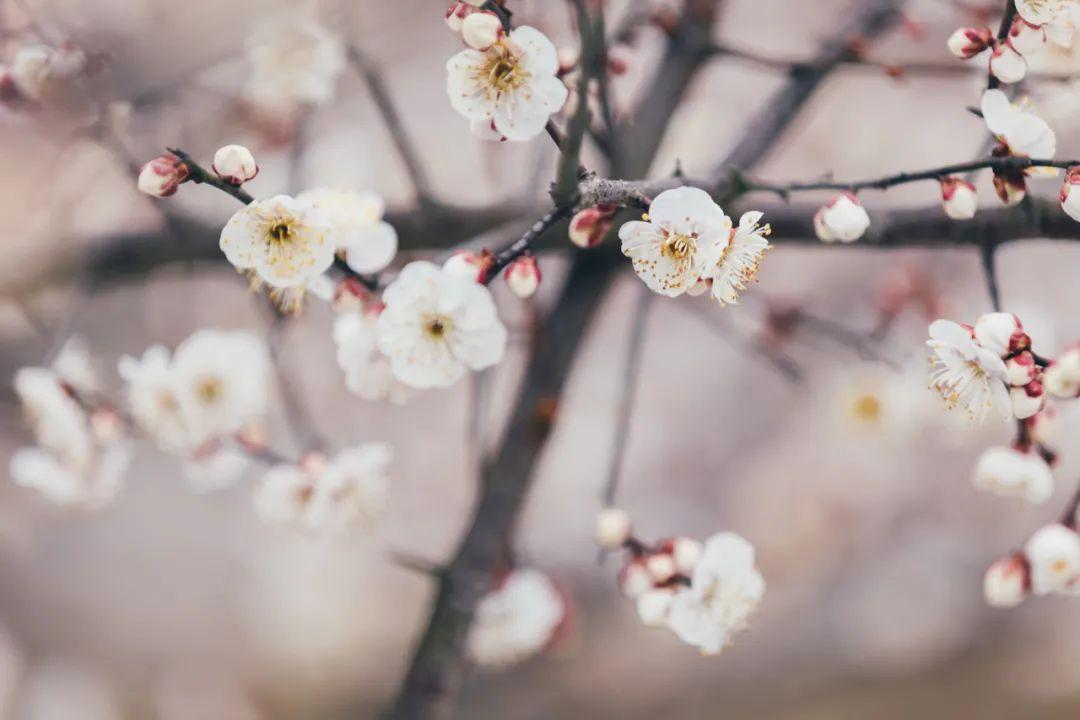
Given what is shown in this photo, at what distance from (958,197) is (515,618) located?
76 centimetres

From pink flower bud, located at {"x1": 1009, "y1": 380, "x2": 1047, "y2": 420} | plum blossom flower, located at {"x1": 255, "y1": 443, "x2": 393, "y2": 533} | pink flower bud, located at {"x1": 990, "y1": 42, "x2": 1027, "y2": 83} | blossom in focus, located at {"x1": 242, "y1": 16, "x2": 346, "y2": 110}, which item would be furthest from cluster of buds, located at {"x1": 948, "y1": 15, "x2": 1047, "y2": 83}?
blossom in focus, located at {"x1": 242, "y1": 16, "x2": 346, "y2": 110}

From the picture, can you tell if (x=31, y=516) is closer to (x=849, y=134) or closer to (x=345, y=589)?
(x=345, y=589)

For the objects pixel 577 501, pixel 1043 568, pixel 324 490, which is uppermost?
pixel 1043 568

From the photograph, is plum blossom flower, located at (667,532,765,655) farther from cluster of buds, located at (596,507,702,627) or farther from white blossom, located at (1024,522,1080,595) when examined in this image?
white blossom, located at (1024,522,1080,595)

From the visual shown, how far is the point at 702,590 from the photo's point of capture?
870 millimetres

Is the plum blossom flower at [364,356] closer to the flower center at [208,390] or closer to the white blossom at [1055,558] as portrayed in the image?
the flower center at [208,390]

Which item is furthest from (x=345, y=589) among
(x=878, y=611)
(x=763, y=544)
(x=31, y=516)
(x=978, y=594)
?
(x=978, y=594)

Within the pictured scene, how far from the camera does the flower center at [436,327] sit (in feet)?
2.48

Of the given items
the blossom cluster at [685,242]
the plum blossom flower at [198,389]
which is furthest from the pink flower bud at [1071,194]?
the plum blossom flower at [198,389]

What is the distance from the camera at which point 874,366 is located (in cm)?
170

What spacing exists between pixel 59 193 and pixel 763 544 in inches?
83.8

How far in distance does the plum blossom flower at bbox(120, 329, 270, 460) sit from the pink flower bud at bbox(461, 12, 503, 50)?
629mm

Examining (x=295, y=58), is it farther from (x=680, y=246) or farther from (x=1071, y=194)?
(x=1071, y=194)

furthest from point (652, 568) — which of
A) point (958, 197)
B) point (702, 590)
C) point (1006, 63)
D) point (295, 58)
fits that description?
point (295, 58)
